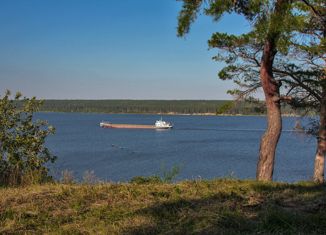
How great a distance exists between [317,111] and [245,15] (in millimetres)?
5256

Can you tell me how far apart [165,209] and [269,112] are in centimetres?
778

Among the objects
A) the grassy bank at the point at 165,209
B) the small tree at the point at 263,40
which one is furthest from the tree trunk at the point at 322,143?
the grassy bank at the point at 165,209

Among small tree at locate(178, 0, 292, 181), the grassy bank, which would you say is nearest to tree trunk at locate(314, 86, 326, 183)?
small tree at locate(178, 0, 292, 181)

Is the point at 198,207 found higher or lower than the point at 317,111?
lower

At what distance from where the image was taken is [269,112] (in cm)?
1245

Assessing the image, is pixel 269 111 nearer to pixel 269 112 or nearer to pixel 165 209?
pixel 269 112

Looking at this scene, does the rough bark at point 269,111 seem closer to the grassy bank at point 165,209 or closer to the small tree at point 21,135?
the grassy bank at point 165,209

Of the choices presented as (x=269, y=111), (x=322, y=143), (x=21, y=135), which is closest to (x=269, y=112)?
(x=269, y=111)

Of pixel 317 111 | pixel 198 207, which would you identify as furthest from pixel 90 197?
pixel 317 111

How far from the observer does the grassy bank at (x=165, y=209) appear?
15.0ft

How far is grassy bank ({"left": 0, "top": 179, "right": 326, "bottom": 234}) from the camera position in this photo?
4.56 m

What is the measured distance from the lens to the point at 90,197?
6039mm

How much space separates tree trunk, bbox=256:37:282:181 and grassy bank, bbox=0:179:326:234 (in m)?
5.43

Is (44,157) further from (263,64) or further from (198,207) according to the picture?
(198,207)
